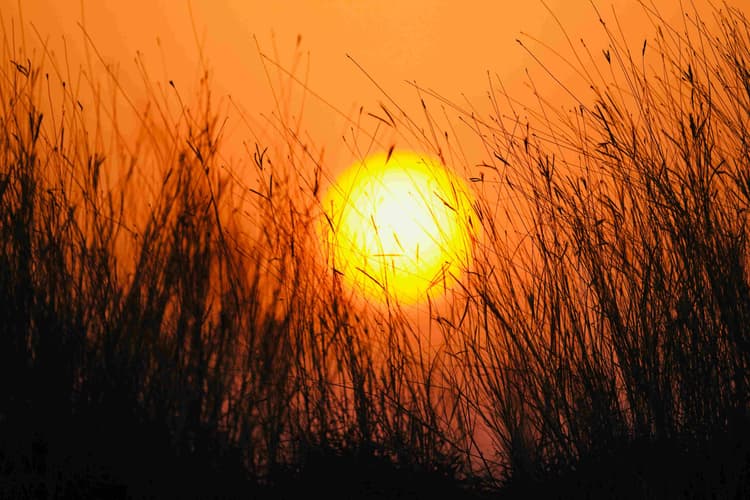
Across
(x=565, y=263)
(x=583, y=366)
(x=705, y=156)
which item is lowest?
(x=583, y=366)

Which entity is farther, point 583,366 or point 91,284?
point 91,284

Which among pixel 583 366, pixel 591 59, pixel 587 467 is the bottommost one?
pixel 587 467

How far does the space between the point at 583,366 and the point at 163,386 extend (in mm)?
1026

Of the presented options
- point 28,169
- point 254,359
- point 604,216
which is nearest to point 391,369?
point 254,359

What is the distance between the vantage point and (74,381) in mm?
1920

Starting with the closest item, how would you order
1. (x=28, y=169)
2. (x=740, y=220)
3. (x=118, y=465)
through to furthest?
(x=118, y=465) < (x=740, y=220) < (x=28, y=169)

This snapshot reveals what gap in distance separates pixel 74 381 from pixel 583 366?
1.25 m

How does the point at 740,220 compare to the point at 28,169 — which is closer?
the point at 740,220

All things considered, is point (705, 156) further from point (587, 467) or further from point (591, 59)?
point (587, 467)

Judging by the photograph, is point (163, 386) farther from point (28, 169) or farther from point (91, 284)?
point (28, 169)

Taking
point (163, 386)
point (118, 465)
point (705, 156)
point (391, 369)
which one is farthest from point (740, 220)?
point (118, 465)

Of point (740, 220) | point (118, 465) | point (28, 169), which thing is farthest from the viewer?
point (28, 169)

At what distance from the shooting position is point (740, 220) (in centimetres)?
194

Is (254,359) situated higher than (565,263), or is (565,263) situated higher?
(565,263)
